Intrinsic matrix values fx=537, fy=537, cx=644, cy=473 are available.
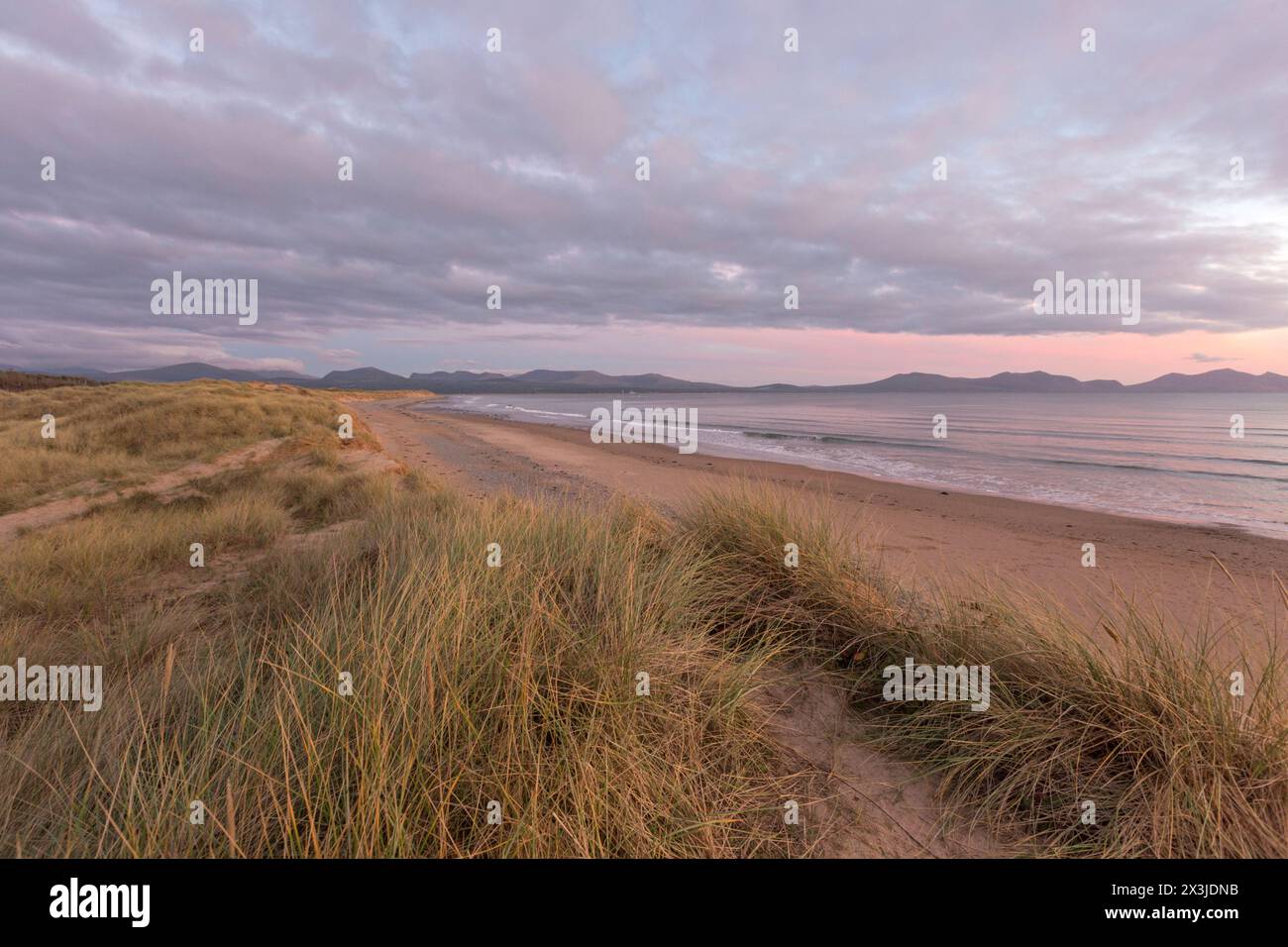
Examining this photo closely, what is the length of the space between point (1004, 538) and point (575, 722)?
401 inches

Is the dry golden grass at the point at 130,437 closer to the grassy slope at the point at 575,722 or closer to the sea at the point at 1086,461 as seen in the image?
the grassy slope at the point at 575,722

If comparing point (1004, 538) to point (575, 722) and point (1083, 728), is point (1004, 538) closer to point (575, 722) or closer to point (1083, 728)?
point (1083, 728)

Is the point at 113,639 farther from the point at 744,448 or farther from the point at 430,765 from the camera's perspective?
the point at 744,448

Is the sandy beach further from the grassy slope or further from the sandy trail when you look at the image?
the grassy slope

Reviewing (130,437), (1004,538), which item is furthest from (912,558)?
(130,437)

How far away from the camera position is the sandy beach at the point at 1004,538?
6305 millimetres

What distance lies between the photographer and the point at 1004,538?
9922mm

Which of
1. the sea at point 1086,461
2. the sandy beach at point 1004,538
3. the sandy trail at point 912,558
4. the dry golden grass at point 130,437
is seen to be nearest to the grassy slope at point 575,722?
the sandy trail at point 912,558

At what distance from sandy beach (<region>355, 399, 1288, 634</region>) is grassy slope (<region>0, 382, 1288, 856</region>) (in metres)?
0.84

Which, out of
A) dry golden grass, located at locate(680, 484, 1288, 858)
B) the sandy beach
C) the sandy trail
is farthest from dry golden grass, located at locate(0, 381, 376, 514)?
dry golden grass, located at locate(680, 484, 1288, 858)

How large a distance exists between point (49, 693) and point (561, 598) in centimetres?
282

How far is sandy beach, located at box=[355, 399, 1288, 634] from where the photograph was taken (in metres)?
6.30

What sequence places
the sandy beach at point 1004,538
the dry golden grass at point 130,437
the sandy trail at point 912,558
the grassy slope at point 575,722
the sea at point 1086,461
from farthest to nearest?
the sea at point 1086,461
the dry golden grass at point 130,437
the sandy beach at point 1004,538
the sandy trail at point 912,558
the grassy slope at point 575,722

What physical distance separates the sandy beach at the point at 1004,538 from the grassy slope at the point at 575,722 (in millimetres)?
838
